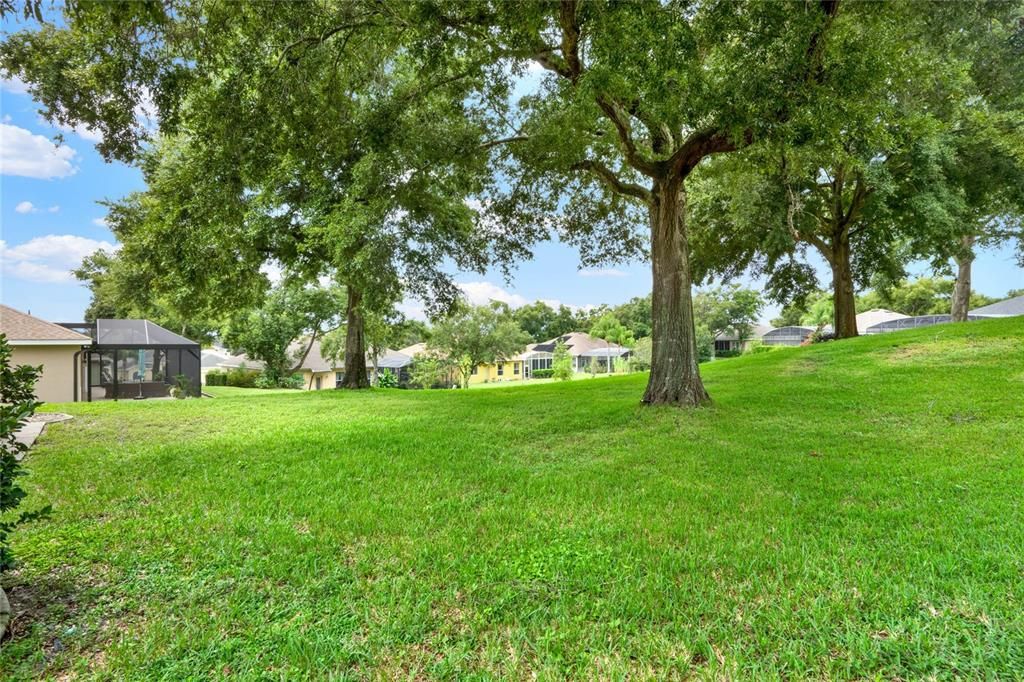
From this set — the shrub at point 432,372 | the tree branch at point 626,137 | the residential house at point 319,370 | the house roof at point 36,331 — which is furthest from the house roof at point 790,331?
the house roof at point 36,331

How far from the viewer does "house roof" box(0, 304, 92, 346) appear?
13562 mm

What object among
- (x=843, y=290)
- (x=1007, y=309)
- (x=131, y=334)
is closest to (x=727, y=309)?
(x=1007, y=309)

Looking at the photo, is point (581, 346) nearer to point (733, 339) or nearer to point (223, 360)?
point (733, 339)

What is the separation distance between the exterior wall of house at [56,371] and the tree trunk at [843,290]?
2372 centimetres

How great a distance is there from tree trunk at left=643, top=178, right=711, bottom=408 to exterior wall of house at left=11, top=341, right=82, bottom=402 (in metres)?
17.4

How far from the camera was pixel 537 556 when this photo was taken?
2.79m

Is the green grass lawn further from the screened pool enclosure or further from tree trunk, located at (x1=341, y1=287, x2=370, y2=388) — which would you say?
the screened pool enclosure

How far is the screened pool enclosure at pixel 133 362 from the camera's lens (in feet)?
54.7

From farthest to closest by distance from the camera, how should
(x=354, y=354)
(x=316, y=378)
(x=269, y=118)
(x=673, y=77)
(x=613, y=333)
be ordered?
(x=613, y=333)
(x=316, y=378)
(x=354, y=354)
(x=269, y=118)
(x=673, y=77)

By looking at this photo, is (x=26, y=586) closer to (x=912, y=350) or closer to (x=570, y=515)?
(x=570, y=515)

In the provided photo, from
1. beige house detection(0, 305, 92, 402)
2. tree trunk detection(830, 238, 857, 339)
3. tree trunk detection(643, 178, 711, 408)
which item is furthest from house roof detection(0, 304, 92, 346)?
tree trunk detection(830, 238, 857, 339)

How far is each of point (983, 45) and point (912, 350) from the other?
22.4 feet

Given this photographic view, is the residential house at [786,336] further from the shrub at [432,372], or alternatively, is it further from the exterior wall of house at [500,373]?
the shrub at [432,372]

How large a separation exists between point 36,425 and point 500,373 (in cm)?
3871
